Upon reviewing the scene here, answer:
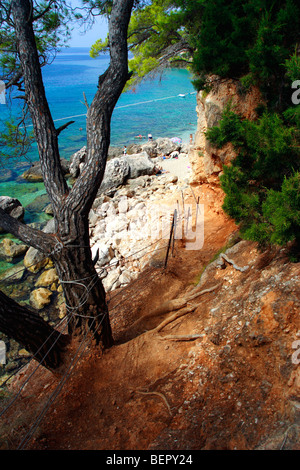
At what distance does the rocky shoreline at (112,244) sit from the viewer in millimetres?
7828

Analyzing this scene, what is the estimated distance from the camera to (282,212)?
315 cm

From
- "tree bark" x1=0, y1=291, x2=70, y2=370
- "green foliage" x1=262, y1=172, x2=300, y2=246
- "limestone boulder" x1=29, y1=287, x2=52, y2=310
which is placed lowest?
"limestone boulder" x1=29, y1=287, x2=52, y2=310

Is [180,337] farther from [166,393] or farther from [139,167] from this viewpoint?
[139,167]

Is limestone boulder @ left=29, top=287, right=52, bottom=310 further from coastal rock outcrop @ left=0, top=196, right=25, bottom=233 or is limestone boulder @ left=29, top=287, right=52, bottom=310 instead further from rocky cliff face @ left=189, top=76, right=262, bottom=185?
coastal rock outcrop @ left=0, top=196, right=25, bottom=233

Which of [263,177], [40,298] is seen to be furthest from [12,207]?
[263,177]

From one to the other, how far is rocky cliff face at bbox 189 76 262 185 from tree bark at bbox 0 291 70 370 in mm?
4247

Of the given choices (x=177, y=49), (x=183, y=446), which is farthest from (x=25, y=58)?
(x=177, y=49)

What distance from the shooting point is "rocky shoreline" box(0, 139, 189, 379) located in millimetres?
7828

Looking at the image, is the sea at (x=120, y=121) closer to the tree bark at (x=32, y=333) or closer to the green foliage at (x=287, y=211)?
the tree bark at (x=32, y=333)

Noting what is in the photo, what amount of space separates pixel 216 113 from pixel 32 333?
5.96 meters

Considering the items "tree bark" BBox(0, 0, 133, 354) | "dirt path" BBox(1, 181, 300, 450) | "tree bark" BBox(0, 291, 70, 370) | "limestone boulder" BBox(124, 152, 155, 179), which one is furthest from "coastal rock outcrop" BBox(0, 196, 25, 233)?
"tree bark" BBox(0, 291, 70, 370)

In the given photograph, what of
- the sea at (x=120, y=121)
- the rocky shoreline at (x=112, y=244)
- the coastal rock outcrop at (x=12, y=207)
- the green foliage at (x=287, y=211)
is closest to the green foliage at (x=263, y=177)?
the green foliage at (x=287, y=211)

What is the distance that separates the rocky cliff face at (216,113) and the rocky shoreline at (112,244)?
1826 mm

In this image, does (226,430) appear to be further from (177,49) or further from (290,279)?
(177,49)
